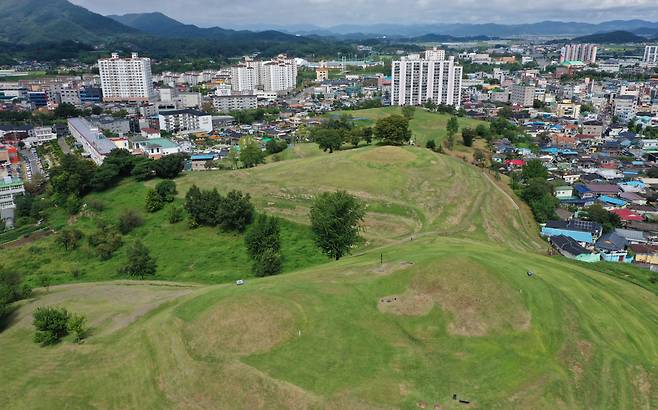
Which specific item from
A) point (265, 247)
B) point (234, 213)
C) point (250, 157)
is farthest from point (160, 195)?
point (265, 247)

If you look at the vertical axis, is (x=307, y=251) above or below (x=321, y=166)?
below

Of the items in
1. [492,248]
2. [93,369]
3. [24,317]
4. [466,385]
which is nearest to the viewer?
[466,385]

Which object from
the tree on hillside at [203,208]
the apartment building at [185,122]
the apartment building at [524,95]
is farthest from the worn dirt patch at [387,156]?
the apartment building at [524,95]

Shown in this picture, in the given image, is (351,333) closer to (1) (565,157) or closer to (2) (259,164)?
(2) (259,164)

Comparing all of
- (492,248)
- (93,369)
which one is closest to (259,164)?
(492,248)

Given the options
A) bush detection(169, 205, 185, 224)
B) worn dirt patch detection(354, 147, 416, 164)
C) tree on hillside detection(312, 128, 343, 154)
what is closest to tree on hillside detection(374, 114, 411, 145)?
worn dirt patch detection(354, 147, 416, 164)

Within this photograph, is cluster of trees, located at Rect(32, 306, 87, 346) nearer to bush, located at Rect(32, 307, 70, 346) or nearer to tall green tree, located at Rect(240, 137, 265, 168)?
bush, located at Rect(32, 307, 70, 346)

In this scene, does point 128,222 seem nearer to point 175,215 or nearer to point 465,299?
point 175,215
